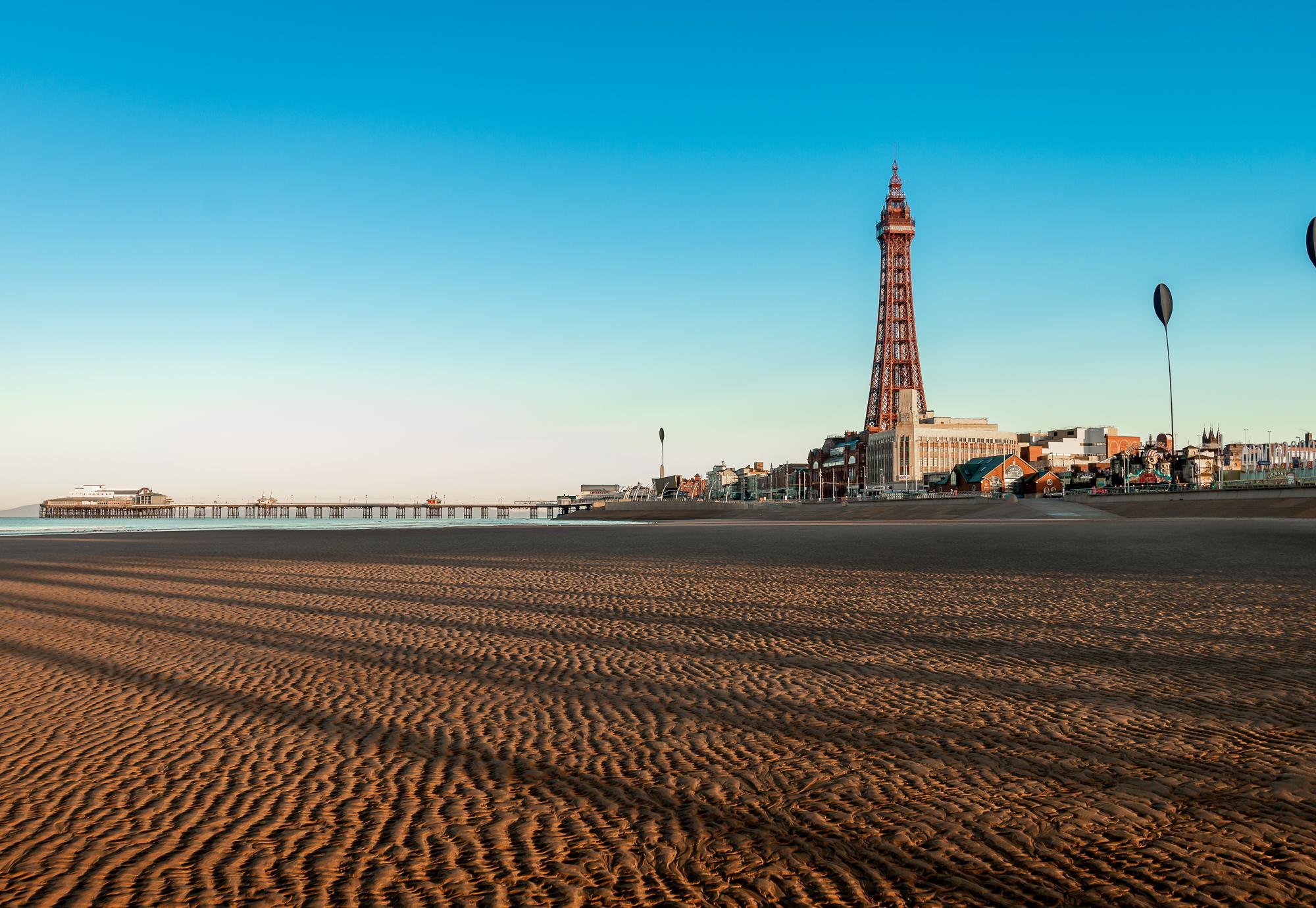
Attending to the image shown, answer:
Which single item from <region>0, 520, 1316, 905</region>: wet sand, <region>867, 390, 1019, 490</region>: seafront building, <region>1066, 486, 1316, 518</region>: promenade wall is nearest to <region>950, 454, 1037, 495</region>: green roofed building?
<region>867, 390, 1019, 490</region>: seafront building

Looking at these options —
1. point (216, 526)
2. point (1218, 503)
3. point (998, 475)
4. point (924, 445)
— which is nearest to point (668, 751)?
point (1218, 503)

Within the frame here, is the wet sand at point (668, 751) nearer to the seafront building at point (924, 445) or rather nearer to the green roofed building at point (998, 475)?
the green roofed building at point (998, 475)

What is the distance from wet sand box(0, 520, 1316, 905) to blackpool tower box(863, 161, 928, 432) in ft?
434

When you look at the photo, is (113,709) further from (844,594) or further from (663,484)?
(663,484)

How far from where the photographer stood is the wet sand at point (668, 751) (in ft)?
11.3

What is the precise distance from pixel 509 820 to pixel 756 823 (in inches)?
42.9

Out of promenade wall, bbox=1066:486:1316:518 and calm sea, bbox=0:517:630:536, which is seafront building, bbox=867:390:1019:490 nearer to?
promenade wall, bbox=1066:486:1316:518

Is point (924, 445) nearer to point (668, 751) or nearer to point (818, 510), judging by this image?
point (818, 510)

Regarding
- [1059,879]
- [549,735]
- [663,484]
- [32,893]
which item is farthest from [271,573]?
[663,484]

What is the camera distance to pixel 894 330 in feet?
458

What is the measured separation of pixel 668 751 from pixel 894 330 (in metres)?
141

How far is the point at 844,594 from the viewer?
40.8ft

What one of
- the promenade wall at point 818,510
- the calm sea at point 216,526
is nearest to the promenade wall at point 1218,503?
the promenade wall at point 818,510

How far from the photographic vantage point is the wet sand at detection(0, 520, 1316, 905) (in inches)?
136
